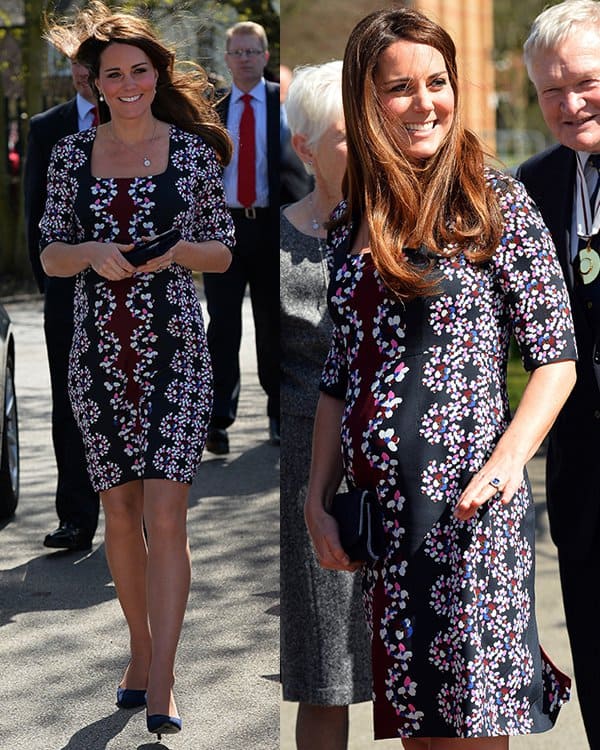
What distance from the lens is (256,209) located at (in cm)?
273

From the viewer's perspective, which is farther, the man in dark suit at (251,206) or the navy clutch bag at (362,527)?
the man in dark suit at (251,206)

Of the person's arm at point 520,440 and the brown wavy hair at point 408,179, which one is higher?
the brown wavy hair at point 408,179

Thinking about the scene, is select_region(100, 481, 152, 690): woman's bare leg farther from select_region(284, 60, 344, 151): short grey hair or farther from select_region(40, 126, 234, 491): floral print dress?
select_region(284, 60, 344, 151): short grey hair

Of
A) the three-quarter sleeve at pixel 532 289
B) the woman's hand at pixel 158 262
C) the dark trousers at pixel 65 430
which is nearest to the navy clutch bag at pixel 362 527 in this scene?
the three-quarter sleeve at pixel 532 289

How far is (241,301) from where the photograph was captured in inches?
108

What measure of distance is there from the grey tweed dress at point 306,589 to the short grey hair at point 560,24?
0.60 metres

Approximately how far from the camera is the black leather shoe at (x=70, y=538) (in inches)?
114

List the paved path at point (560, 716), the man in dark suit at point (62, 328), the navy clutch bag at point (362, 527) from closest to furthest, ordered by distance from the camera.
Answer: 1. the navy clutch bag at point (362, 527)
2. the man in dark suit at point (62, 328)
3. the paved path at point (560, 716)

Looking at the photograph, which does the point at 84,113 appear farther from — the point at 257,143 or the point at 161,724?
the point at 161,724

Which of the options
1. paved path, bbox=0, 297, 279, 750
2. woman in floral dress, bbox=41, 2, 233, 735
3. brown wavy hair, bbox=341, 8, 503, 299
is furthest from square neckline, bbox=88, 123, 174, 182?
brown wavy hair, bbox=341, 8, 503, 299

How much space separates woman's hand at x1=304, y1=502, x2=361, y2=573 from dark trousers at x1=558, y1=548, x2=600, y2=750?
63 cm

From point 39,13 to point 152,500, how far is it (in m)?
1.02

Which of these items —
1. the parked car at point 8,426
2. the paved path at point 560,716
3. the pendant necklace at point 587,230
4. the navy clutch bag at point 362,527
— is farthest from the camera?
the paved path at point 560,716

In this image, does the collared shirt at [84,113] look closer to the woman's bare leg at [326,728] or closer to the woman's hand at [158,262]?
the woman's hand at [158,262]
